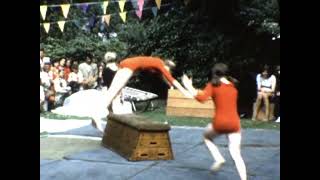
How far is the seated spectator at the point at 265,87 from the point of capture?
4.86 metres

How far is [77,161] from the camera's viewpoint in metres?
5.26

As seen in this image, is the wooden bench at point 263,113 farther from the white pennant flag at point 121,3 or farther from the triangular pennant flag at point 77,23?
the triangular pennant flag at point 77,23

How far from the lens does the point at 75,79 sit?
5422 millimetres

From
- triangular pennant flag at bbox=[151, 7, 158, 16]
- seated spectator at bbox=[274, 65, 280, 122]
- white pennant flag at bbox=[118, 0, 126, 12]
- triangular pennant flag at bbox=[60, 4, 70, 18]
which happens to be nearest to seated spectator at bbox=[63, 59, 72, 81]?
triangular pennant flag at bbox=[60, 4, 70, 18]

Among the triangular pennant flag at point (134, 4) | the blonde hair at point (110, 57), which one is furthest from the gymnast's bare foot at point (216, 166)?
the triangular pennant flag at point (134, 4)

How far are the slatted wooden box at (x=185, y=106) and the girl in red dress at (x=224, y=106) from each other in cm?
7

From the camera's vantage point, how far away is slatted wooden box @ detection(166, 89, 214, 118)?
4.74 m

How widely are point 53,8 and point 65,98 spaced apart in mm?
795

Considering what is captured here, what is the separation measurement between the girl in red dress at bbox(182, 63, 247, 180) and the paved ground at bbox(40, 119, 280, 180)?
0.29 ft

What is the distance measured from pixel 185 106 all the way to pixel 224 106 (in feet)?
1.71

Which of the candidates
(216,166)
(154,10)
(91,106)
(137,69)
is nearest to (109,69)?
(137,69)

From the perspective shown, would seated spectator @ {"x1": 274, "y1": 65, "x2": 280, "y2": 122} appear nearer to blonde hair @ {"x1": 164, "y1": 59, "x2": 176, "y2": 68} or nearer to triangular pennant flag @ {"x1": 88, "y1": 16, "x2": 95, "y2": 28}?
blonde hair @ {"x1": 164, "y1": 59, "x2": 176, "y2": 68}
